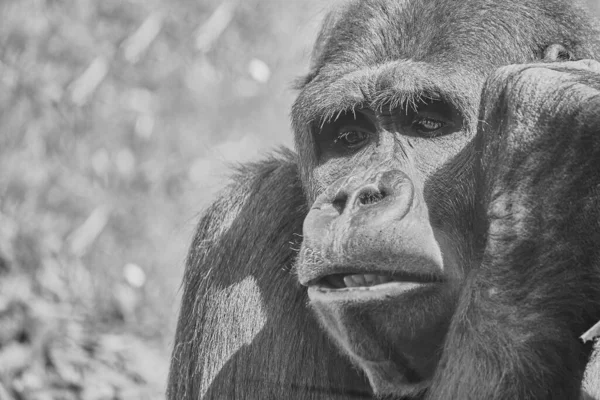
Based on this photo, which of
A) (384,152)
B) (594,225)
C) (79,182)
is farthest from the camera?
(79,182)

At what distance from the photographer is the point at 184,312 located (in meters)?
7.84

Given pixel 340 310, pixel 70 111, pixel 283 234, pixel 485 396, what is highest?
pixel 70 111

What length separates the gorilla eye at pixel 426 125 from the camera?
21.3ft

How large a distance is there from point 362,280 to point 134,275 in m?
9.79

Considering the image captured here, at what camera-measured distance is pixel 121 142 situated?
17.3 meters

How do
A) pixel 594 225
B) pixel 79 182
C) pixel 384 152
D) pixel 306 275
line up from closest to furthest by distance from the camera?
pixel 594 225
pixel 306 275
pixel 384 152
pixel 79 182

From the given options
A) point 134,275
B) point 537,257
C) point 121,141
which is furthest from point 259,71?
point 537,257

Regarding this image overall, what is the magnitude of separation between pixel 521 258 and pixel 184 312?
3.11m

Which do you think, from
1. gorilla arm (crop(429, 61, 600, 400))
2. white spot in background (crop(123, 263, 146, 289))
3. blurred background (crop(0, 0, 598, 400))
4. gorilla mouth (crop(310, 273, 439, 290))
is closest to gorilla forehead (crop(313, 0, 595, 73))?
gorilla arm (crop(429, 61, 600, 400))

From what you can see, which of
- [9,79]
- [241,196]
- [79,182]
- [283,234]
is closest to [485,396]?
[283,234]

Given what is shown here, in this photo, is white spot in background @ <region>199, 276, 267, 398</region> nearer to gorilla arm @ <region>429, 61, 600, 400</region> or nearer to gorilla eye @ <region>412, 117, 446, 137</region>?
gorilla eye @ <region>412, 117, 446, 137</region>

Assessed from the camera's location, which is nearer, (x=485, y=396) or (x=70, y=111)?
(x=485, y=396)

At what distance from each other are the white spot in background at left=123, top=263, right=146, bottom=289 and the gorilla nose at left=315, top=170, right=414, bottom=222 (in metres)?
9.32

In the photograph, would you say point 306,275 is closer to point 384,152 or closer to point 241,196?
point 384,152
